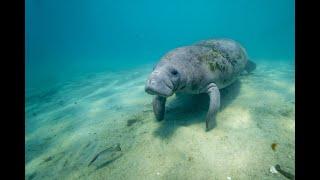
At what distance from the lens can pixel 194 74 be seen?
17.8 ft

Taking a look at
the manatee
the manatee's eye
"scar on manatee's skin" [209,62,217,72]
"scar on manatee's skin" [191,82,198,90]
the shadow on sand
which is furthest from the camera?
"scar on manatee's skin" [209,62,217,72]

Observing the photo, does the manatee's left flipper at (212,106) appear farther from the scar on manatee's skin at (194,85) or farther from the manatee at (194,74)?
the scar on manatee's skin at (194,85)

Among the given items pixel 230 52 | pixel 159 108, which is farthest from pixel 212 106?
pixel 230 52

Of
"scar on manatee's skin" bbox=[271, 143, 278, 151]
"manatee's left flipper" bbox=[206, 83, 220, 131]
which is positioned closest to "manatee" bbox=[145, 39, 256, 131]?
"manatee's left flipper" bbox=[206, 83, 220, 131]

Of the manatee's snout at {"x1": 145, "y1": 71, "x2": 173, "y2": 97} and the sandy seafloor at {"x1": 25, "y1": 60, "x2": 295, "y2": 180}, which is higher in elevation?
the manatee's snout at {"x1": 145, "y1": 71, "x2": 173, "y2": 97}

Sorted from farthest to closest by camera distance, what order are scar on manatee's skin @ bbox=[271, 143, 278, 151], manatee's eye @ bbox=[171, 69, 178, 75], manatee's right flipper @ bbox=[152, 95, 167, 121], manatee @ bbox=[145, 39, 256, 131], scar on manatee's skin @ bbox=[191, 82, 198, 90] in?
manatee's right flipper @ bbox=[152, 95, 167, 121] < scar on manatee's skin @ bbox=[191, 82, 198, 90] < manatee's eye @ bbox=[171, 69, 178, 75] < manatee @ bbox=[145, 39, 256, 131] < scar on manatee's skin @ bbox=[271, 143, 278, 151]

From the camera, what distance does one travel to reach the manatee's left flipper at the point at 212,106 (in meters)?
4.95

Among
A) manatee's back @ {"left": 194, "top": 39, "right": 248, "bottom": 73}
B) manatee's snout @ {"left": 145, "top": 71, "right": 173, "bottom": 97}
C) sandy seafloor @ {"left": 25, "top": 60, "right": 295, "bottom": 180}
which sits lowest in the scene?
sandy seafloor @ {"left": 25, "top": 60, "right": 295, "bottom": 180}

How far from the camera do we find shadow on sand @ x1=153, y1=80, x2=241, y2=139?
17.1 ft

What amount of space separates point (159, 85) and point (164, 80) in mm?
241

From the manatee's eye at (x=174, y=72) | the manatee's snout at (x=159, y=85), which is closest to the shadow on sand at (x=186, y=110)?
the manatee's snout at (x=159, y=85)

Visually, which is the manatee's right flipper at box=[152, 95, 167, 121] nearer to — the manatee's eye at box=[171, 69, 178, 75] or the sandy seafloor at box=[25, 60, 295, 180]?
the sandy seafloor at box=[25, 60, 295, 180]
